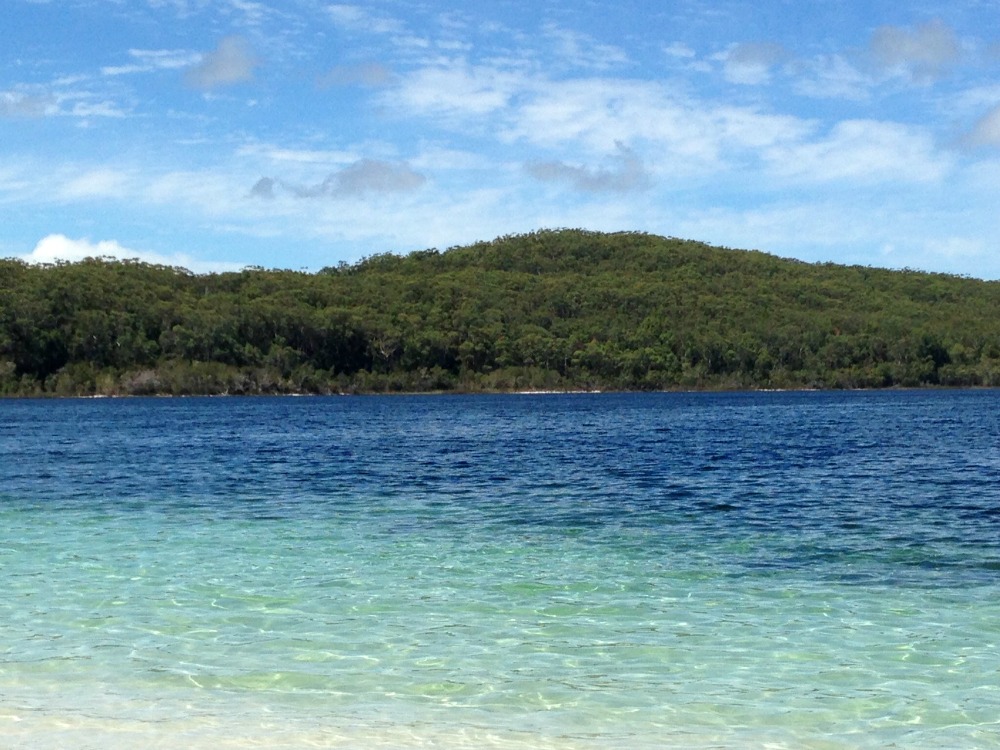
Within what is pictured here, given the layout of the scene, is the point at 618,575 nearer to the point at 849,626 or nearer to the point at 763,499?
the point at 849,626

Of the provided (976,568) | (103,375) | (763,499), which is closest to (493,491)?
(763,499)

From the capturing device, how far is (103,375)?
7092 inches

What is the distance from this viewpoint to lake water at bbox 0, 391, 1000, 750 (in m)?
9.76

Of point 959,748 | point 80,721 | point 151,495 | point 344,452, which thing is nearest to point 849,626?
point 959,748

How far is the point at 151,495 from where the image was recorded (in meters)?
29.0

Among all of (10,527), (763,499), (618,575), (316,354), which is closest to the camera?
(618,575)

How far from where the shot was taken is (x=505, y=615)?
1376 cm

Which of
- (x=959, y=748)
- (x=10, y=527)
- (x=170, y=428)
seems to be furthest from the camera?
(x=170, y=428)

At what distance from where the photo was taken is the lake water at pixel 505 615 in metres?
9.76

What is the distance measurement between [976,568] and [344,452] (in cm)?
3419

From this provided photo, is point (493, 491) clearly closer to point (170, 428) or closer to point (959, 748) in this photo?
point (959, 748)

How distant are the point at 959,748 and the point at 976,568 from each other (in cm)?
808

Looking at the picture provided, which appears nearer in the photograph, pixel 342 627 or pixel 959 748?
pixel 959 748

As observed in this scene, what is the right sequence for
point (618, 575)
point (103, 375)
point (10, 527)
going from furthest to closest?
point (103, 375)
point (10, 527)
point (618, 575)
